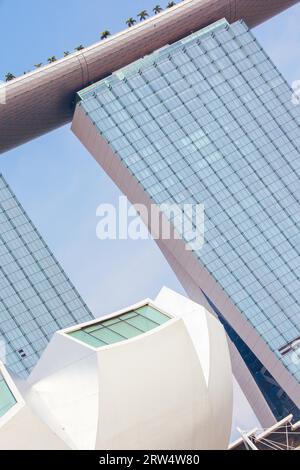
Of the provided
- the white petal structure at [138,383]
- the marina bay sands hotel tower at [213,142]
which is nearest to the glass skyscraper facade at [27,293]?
the marina bay sands hotel tower at [213,142]

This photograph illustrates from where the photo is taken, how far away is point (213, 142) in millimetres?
109562

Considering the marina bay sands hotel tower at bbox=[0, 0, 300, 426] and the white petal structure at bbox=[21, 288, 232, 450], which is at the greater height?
the marina bay sands hotel tower at bbox=[0, 0, 300, 426]

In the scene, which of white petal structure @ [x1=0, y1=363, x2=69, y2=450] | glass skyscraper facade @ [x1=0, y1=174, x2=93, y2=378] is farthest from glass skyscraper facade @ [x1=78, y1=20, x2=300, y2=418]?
white petal structure @ [x1=0, y1=363, x2=69, y2=450]

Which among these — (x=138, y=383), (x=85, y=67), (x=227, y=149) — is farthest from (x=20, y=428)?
(x=227, y=149)

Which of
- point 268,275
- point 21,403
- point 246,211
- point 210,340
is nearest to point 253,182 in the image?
point 246,211

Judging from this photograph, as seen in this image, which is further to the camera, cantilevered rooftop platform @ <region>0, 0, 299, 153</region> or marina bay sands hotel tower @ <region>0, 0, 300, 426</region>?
cantilevered rooftop platform @ <region>0, 0, 299, 153</region>

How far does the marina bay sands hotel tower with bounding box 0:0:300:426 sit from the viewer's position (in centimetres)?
10075

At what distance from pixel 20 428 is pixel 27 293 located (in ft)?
238

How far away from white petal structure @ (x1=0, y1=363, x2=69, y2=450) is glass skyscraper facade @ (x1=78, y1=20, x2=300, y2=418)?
200 feet

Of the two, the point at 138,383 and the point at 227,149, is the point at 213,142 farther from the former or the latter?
the point at 138,383

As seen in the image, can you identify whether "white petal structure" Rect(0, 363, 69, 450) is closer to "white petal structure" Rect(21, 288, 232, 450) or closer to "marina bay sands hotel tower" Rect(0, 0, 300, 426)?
"white petal structure" Rect(21, 288, 232, 450)
